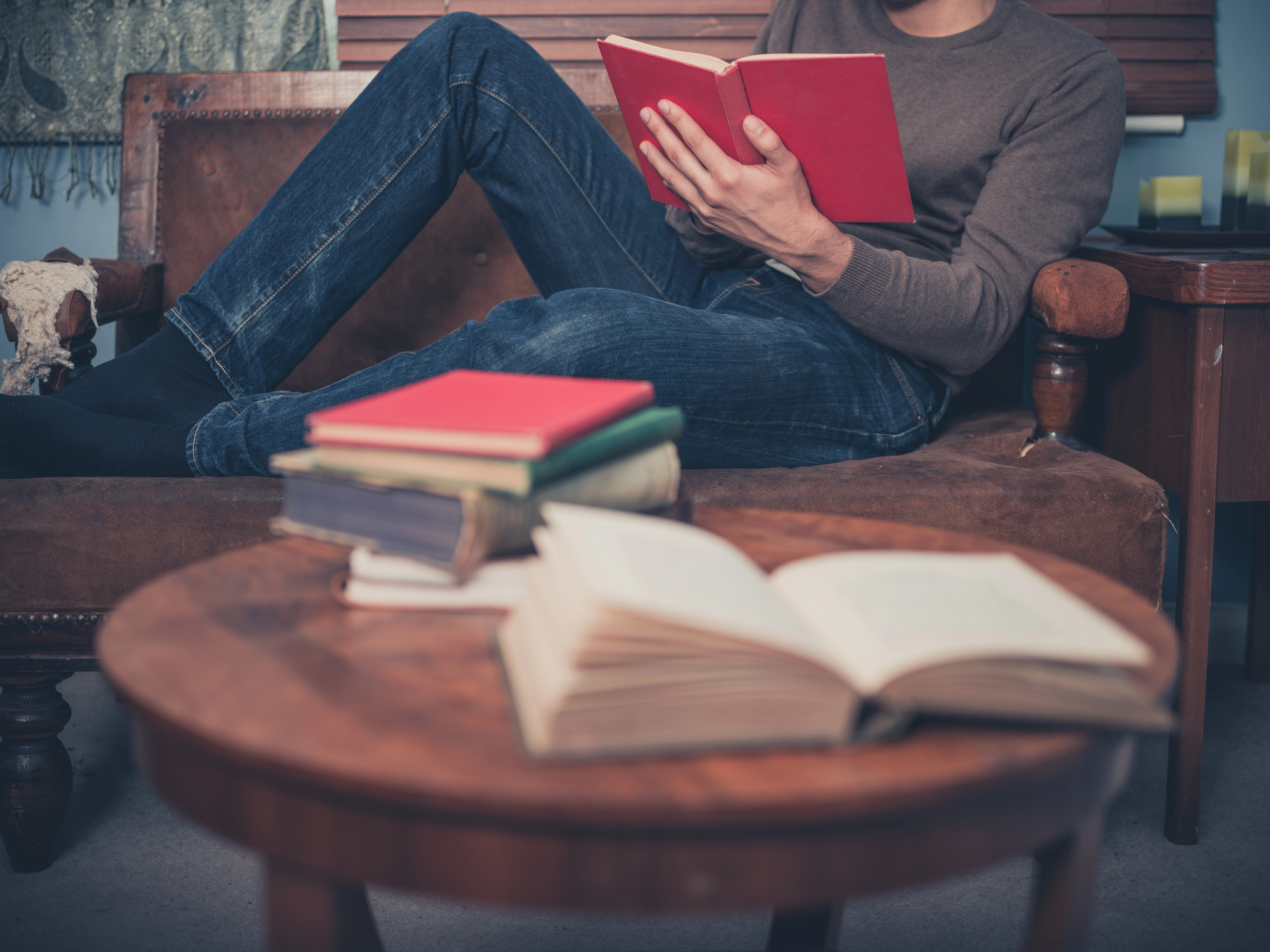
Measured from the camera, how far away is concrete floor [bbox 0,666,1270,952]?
936 mm

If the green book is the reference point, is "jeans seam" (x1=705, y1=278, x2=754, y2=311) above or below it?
above

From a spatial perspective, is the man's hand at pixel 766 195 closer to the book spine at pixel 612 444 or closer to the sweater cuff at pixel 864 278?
the sweater cuff at pixel 864 278

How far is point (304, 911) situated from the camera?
0.42 m

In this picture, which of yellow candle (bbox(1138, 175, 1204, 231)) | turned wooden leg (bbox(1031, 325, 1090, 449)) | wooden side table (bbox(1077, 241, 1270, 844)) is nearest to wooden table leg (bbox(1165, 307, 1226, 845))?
wooden side table (bbox(1077, 241, 1270, 844))

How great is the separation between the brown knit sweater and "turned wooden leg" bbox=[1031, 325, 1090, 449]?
56 millimetres

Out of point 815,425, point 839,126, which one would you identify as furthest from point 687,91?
point 815,425

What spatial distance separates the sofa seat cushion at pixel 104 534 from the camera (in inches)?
38.4

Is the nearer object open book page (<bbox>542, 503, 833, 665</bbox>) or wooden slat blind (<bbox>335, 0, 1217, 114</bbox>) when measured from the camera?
open book page (<bbox>542, 503, 833, 665</bbox>)

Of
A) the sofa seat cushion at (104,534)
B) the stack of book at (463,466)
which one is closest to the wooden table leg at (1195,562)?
the stack of book at (463,466)

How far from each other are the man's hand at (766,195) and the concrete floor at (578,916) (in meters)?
0.66

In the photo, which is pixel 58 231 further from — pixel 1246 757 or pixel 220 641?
pixel 1246 757

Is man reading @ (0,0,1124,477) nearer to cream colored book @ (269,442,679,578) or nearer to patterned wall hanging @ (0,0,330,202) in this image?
cream colored book @ (269,442,679,578)

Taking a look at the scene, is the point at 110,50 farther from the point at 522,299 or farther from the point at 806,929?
the point at 806,929

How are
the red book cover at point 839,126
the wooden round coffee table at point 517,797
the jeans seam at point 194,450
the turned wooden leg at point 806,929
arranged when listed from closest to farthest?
the wooden round coffee table at point 517,797 < the turned wooden leg at point 806,929 < the red book cover at point 839,126 < the jeans seam at point 194,450
